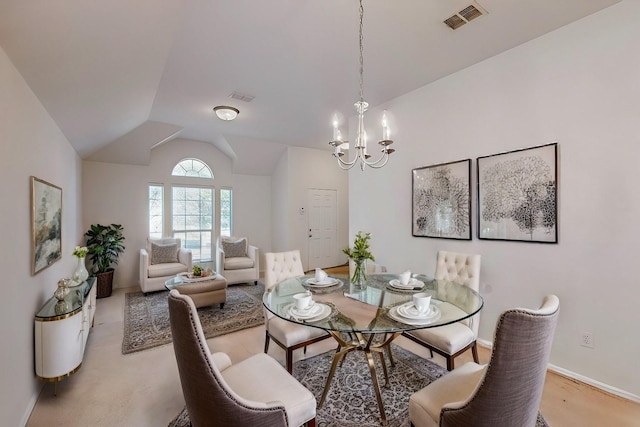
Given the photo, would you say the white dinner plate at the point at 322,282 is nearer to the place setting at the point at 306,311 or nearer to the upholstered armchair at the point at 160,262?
the place setting at the point at 306,311

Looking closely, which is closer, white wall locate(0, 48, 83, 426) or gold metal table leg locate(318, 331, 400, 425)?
white wall locate(0, 48, 83, 426)

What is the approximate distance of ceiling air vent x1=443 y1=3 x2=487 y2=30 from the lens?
2146mm

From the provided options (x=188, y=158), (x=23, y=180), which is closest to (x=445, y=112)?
(x=23, y=180)

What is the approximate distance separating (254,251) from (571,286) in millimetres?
4639

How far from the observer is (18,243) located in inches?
74.9

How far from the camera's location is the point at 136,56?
2.37 metres

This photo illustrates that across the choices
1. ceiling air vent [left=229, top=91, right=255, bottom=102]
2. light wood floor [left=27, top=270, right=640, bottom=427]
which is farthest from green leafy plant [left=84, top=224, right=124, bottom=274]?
ceiling air vent [left=229, top=91, right=255, bottom=102]

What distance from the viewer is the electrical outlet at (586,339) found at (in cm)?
229

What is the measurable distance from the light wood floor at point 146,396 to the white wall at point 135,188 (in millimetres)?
2870

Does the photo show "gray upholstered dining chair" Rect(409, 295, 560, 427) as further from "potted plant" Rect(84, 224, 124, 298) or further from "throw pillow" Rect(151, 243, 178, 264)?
"potted plant" Rect(84, 224, 124, 298)

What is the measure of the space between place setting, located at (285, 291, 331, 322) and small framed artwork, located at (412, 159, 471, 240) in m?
2.02

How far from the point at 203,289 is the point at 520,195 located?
3827mm

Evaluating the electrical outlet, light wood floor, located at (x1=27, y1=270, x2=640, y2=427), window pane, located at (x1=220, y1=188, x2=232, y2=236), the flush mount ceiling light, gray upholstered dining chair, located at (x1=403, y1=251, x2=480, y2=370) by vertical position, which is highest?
the flush mount ceiling light

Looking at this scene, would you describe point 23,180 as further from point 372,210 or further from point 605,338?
point 605,338
